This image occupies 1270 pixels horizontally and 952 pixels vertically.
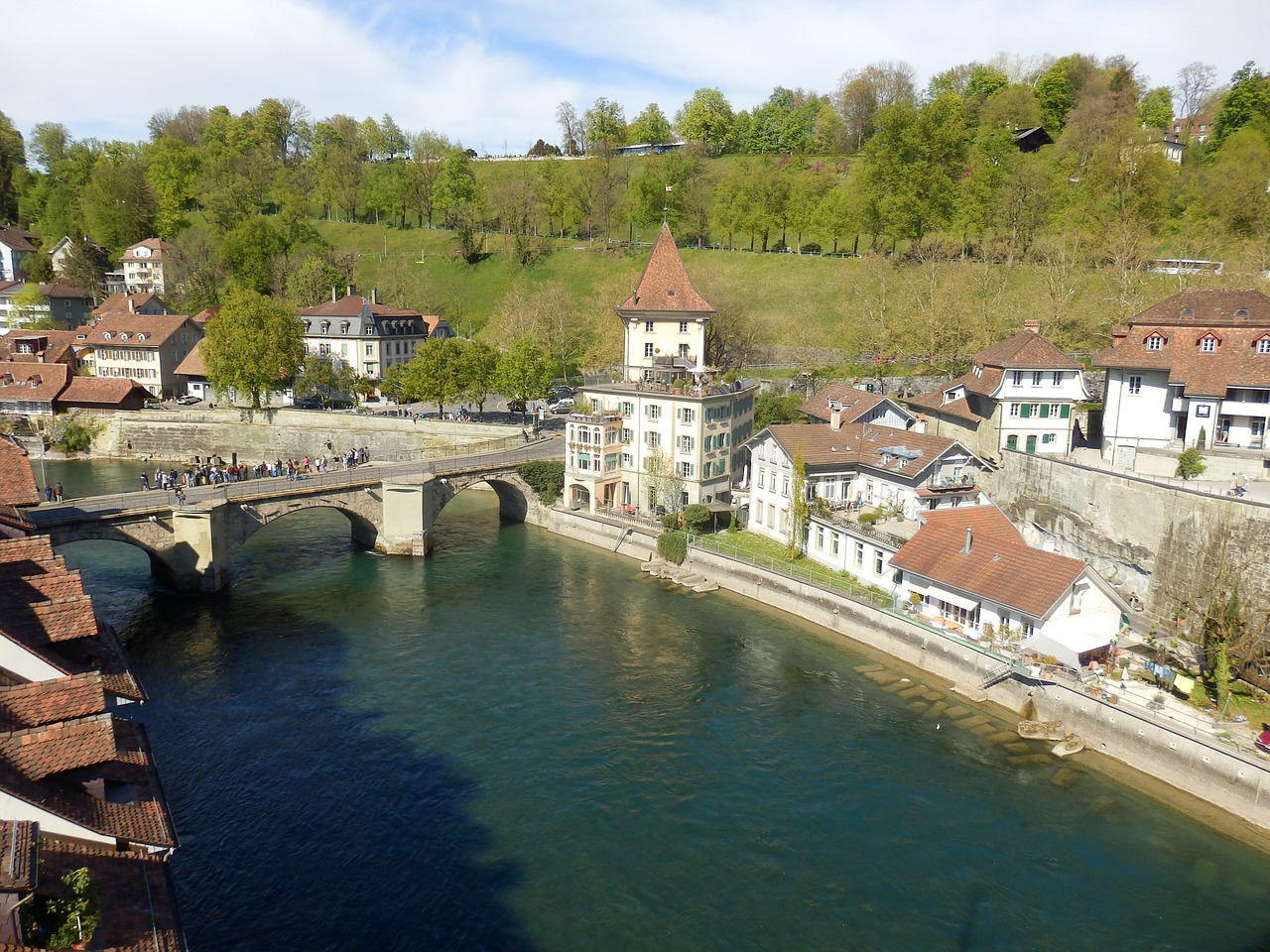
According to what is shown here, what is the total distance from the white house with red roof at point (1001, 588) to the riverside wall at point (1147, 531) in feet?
14.8

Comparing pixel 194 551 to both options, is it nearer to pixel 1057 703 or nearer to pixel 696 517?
pixel 696 517

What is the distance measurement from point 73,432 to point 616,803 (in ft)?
286

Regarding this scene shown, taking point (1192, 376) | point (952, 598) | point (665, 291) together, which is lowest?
point (952, 598)

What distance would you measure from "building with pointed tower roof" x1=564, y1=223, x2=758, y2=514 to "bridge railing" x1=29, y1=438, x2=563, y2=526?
707cm

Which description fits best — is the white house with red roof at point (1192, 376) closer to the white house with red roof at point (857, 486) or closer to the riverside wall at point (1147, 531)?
the riverside wall at point (1147, 531)

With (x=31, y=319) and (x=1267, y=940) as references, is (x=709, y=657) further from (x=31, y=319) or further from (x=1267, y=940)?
(x=31, y=319)

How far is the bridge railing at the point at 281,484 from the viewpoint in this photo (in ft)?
171

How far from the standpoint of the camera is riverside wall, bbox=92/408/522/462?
90812mm

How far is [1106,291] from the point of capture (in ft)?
289

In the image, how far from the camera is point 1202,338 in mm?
55875

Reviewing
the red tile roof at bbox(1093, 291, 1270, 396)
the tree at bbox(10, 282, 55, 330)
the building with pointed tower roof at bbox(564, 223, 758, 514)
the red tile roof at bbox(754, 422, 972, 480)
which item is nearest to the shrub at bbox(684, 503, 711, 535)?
the building with pointed tower roof at bbox(564, 223, 758, 514)

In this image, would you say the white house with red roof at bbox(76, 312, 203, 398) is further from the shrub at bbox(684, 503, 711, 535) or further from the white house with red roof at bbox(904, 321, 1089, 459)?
the white house with red roof at bbox(904, 321, 1089, 459)

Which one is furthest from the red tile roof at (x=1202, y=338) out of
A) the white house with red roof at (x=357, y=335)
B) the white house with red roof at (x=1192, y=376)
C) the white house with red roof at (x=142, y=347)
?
the white house with red roof at (x=142, y=347)

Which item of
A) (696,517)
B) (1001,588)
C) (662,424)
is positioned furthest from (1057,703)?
(662,424)
